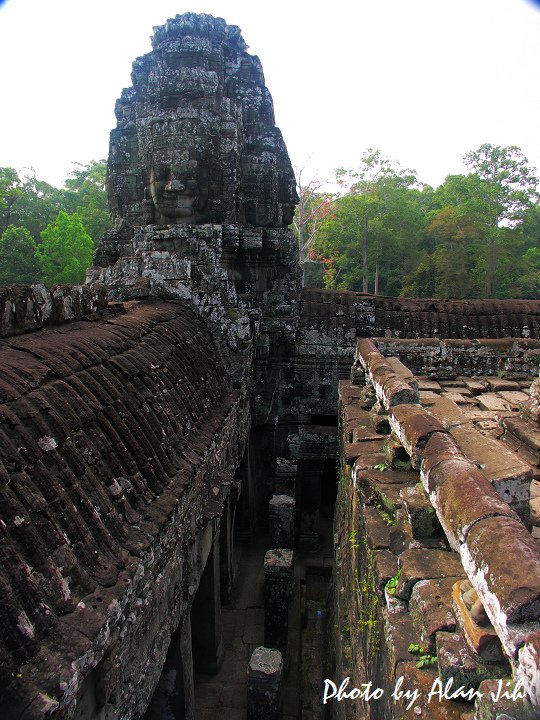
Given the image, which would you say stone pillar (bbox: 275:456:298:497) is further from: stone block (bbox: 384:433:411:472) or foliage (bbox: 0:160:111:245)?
foliage (bbox: 0:160:111:245)

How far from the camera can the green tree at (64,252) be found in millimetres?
25828

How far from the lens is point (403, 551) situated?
3268 millimetres

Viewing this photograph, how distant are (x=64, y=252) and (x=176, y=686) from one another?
24.5 m

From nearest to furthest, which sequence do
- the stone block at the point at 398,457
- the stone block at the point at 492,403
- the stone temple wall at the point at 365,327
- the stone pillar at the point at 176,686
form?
the stone block at the point at 398,457
the stone pillar at the point at 176,686
the stone block at the point at 492,403
the stone temple wall at the point at 365,327

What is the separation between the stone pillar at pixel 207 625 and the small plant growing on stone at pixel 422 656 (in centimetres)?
502

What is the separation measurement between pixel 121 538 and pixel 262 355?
7.63 metres

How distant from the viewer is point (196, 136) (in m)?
9.70

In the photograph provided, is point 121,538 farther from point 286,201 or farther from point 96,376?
point 286,201

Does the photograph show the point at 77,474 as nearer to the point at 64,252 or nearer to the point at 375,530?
the point at 375,530

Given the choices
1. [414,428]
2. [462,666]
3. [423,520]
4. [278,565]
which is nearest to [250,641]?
[278,565]

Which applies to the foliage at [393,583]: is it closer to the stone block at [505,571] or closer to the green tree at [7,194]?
the stone block at [505,571]

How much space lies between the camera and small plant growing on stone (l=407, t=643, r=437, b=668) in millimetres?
2422

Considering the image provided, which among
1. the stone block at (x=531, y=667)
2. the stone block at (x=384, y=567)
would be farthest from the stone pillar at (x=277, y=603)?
the stone block at (x=531, y=667)

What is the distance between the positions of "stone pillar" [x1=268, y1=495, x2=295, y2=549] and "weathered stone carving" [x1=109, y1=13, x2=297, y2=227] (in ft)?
19.8
